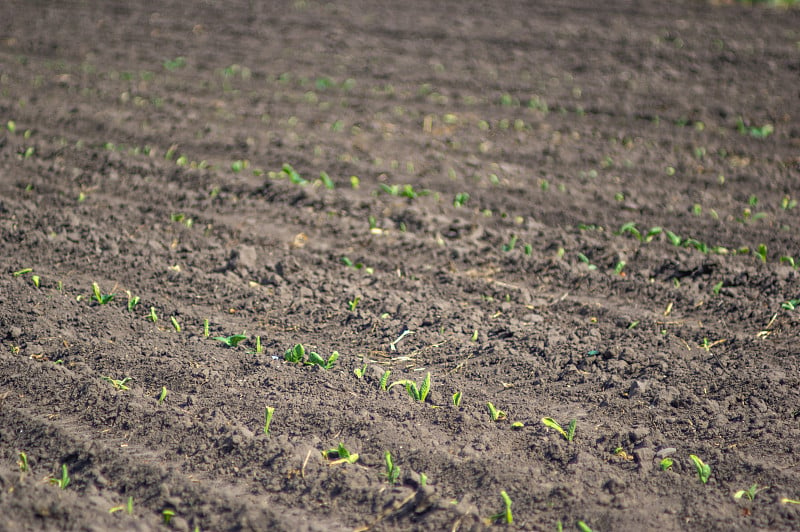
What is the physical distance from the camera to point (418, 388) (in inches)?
130

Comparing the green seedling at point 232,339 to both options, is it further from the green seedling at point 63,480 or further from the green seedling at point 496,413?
the green seedling at point 496,413

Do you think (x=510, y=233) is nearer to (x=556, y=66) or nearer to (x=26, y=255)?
(x=26, y=255)

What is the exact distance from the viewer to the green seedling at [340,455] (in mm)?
2865

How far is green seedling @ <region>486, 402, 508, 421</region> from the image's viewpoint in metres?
3.15

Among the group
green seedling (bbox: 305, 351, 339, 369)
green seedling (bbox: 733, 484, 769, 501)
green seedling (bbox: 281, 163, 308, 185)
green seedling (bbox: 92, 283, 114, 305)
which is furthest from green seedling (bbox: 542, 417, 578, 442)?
green seedling (bbox: 281, 163, 308, 185)

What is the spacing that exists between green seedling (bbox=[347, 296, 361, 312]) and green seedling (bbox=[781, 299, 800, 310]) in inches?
98.2

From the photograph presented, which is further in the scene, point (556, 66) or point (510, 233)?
point (556, 66)

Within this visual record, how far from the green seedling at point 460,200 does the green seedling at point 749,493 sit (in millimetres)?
2860

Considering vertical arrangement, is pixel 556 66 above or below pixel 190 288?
above

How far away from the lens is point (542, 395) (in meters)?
3.31

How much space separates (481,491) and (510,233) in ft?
7.72

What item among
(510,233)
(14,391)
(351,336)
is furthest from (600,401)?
(14,391)

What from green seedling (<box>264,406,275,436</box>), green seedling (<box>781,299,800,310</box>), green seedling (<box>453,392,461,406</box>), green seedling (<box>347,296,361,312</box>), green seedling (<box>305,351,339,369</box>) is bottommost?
green seedling (<box>264,406,275,436</box>)

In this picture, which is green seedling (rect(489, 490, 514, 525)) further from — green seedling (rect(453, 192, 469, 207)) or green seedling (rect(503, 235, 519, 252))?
green seedling (rect(453, 192, 469, 207))
